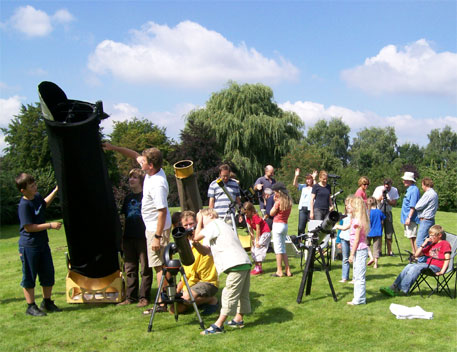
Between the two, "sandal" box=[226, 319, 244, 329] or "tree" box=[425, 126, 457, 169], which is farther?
"tree" box=[425, 126, 457, 169]

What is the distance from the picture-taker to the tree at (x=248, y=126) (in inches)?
1430

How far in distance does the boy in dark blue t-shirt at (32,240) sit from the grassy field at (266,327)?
0.50 m

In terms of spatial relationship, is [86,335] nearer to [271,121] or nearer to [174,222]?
[174,222]

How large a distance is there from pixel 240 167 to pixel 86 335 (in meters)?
30.6

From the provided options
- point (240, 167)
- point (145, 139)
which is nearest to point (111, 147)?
point (240, 167)

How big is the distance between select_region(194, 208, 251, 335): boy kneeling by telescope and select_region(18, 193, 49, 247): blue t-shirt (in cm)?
240

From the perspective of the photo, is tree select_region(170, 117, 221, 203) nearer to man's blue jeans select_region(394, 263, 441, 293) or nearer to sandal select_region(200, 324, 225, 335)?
man's blue jeans select_region(394, 263, 441, 293)

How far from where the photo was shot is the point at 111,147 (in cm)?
643

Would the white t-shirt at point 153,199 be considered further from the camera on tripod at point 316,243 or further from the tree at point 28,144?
the tree at point 28,144

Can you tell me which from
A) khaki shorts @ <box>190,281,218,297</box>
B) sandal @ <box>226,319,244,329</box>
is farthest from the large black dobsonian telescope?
sandal @ <box>226,319,244,329</box>

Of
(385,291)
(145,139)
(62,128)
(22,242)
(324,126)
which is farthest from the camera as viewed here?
(324,126)

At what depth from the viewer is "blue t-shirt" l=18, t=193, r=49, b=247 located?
237 inches

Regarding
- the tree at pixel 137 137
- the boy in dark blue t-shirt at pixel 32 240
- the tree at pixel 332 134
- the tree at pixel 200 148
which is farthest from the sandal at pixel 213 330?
the tree at pixel 332 134

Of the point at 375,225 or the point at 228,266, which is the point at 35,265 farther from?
the point at 375,225
